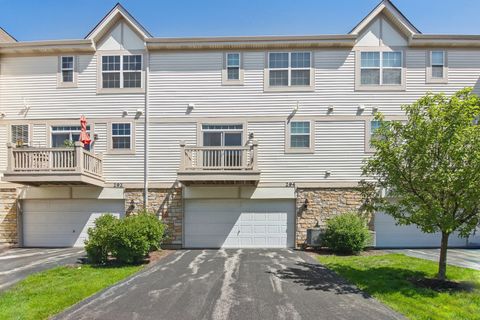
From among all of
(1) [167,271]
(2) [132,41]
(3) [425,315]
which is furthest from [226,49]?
(3) [425,315]

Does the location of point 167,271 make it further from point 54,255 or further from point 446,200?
point 446,200

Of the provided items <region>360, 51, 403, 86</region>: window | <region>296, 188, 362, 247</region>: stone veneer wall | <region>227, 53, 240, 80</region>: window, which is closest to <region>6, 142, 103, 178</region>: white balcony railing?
<region>227, 53, 240, 80</region>: window

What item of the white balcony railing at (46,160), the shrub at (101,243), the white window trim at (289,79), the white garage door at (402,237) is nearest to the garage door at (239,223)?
the white garage door at (402,237)

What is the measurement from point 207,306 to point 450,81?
14.1 meters

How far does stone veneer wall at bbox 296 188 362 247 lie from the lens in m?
13.9

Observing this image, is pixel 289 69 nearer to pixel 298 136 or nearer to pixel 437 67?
pixel 298 136

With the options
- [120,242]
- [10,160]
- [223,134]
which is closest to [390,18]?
[223,134]

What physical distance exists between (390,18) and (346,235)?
9.87m

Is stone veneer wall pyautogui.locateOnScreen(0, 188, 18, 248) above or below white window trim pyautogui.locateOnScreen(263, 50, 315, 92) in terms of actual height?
below

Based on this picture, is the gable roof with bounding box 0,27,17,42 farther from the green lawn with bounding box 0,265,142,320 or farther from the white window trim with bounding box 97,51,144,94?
the green lawn with bounding box 0,265,142,320

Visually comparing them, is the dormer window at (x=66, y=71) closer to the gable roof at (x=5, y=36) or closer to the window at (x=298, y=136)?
the gable roof at (x=5, y=36)

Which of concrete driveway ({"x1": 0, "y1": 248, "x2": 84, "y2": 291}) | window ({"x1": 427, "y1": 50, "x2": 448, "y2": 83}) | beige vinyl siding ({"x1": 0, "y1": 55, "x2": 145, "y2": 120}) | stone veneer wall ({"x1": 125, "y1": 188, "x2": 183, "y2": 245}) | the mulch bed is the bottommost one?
concrete driveway ({"x1": 0, "y1": 248, "x2": 84, "y2": 291})

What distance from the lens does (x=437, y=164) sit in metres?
7.62

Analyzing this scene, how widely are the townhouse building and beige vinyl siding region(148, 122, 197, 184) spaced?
0.05 m
